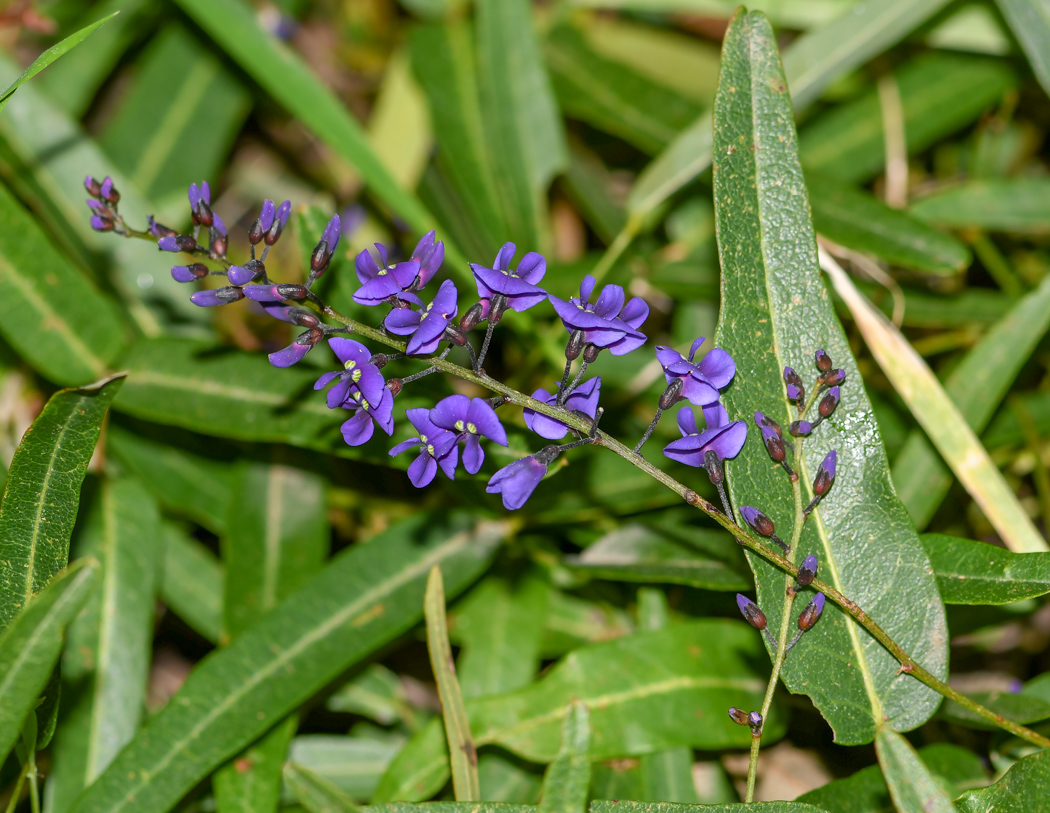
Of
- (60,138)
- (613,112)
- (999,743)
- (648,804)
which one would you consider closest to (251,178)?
(60,138)

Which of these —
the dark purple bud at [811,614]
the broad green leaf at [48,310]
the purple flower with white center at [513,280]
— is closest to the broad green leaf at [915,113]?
the purple flower with white center at [513,280]

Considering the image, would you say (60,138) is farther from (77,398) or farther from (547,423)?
(547,423)

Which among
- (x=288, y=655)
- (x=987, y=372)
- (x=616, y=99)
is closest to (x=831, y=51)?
(x=616, y=99)

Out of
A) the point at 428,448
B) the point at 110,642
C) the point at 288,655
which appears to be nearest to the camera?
the point at 428,448

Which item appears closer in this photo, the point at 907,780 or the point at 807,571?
the point at 907,780

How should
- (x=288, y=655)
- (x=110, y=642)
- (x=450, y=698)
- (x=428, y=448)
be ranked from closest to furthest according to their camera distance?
(x=428, y=448)
(x=450, y=698)
(x=288, y=655)
(x=110, y=642)

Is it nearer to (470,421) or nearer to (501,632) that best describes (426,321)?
(470,421)
